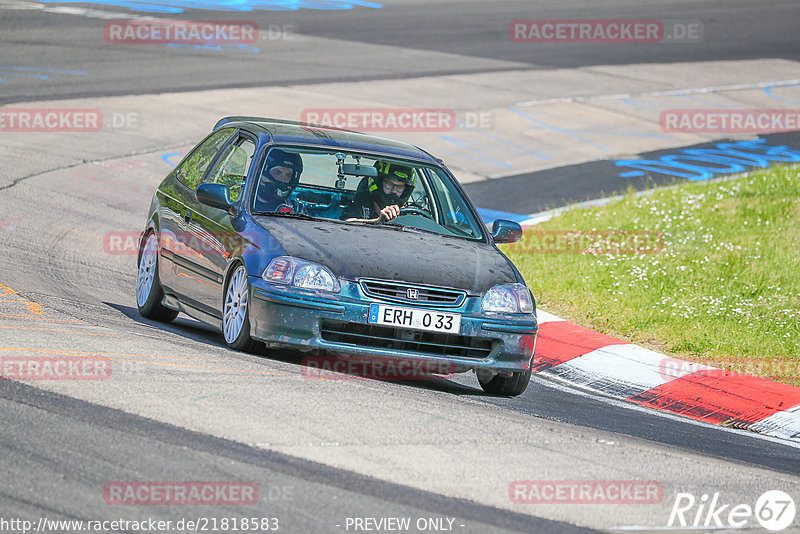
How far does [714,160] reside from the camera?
19.4 meters

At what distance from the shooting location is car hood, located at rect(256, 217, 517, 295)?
7.31 metres

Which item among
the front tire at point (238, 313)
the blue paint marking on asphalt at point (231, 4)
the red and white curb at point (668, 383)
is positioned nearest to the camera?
the front tire at point (238, 313)

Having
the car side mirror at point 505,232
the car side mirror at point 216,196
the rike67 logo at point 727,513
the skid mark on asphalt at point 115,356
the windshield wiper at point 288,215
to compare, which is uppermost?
the car side mirror at point 216,196

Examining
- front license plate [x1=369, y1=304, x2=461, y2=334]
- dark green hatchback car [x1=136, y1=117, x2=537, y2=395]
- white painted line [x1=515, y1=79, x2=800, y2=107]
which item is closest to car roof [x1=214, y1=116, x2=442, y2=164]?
dark green hatchback car [x1=136, y1=117, x2=537, y2=395]

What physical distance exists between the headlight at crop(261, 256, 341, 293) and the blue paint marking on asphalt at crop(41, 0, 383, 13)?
2223 centimetres

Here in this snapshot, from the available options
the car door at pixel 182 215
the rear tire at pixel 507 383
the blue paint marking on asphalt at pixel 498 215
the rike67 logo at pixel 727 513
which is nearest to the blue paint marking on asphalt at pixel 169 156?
the blue paint marking on asphalt at pixel 498 215

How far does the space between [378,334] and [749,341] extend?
3.86m

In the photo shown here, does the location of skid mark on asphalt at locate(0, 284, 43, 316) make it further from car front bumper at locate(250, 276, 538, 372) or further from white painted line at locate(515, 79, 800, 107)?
white painted line at locate(515, 79, 800, 107)

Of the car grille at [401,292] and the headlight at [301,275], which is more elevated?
the headlight at [301,275]

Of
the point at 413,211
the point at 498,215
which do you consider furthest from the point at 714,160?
the point at 413,211

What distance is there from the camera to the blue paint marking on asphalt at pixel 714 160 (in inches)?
725

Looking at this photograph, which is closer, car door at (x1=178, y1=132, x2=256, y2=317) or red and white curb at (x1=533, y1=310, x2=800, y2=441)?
car door at (x1=178, y1=132, x2=256, y2=317)

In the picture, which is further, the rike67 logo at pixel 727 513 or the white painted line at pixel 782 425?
the white painted line at pixel 782 425

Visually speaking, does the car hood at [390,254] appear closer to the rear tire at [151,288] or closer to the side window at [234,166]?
the side window at [234,166]
